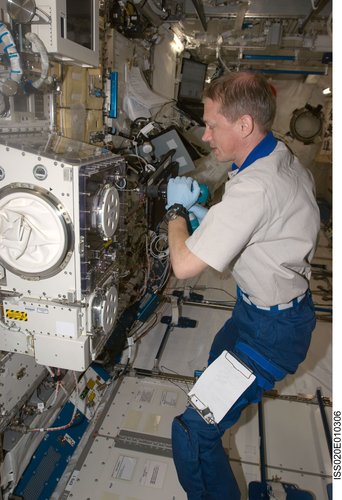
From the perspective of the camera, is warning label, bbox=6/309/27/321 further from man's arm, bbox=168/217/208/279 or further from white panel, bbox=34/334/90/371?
Answer: man's arm, bbox=168/217/208/279

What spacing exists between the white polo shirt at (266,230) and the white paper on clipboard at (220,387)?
401 millimetres

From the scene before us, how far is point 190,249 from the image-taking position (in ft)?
5.99

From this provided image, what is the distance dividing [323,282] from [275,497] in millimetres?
3671

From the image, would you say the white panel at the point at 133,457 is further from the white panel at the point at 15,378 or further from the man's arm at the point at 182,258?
the man's arm at the point at 182,258

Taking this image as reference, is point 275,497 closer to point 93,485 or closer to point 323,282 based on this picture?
point 93,485

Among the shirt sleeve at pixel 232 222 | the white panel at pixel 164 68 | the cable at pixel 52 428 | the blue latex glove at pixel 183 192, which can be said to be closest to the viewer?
the shirt sleeve at pixel 232 222

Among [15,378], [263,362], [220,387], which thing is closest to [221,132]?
[263,362]

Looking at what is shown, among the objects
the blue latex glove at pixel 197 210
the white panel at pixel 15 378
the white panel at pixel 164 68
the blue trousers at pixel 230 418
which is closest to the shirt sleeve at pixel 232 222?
the blue trousers at pixel 230 418

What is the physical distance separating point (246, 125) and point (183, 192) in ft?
1.95

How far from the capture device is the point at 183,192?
2.34 m

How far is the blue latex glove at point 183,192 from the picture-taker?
2.34 m

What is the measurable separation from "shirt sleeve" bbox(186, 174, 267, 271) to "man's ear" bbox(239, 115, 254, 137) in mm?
375

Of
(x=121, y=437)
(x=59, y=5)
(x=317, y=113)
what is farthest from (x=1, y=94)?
(x=317, y=113)

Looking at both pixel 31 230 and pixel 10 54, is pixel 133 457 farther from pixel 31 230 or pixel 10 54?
pixel 10 54
